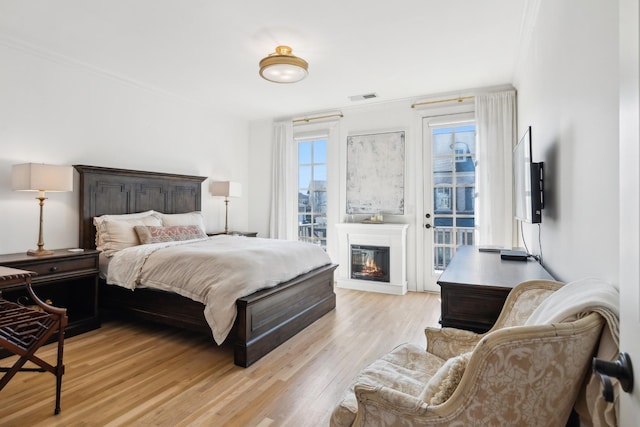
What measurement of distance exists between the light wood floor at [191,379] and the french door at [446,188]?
1.50 m

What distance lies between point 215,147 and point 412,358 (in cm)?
466

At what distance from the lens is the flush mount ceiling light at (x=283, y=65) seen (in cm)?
329

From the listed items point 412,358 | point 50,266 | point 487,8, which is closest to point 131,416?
point 412,358

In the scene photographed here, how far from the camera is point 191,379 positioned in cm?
244

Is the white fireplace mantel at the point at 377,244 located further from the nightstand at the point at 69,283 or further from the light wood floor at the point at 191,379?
the nightstand at the point at 69,283

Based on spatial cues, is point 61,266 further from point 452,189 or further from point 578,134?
point 452,189

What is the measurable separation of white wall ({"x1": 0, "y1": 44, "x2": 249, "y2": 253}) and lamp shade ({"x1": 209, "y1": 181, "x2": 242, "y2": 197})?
1.08 ft

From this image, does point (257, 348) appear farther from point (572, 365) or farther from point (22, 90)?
point (22, 90)

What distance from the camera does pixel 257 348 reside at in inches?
108

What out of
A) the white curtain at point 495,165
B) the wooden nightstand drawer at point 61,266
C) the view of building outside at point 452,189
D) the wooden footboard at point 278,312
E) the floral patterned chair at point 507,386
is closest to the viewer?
the floral patterned chair at point 507,386

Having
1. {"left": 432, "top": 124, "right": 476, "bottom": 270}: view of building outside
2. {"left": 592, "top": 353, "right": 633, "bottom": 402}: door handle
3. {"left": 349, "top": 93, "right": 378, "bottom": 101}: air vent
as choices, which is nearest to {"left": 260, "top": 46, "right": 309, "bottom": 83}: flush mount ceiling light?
{"left": 349, "top": 93, "right": 378, "bottom": 101}: air vent

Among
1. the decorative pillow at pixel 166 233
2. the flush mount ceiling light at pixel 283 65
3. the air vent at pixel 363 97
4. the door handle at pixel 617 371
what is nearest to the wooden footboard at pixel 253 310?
the decorative pillow at pixel 166 233

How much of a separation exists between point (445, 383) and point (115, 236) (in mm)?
3554

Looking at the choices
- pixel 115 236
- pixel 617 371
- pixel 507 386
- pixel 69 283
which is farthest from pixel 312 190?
pixel 617 371
